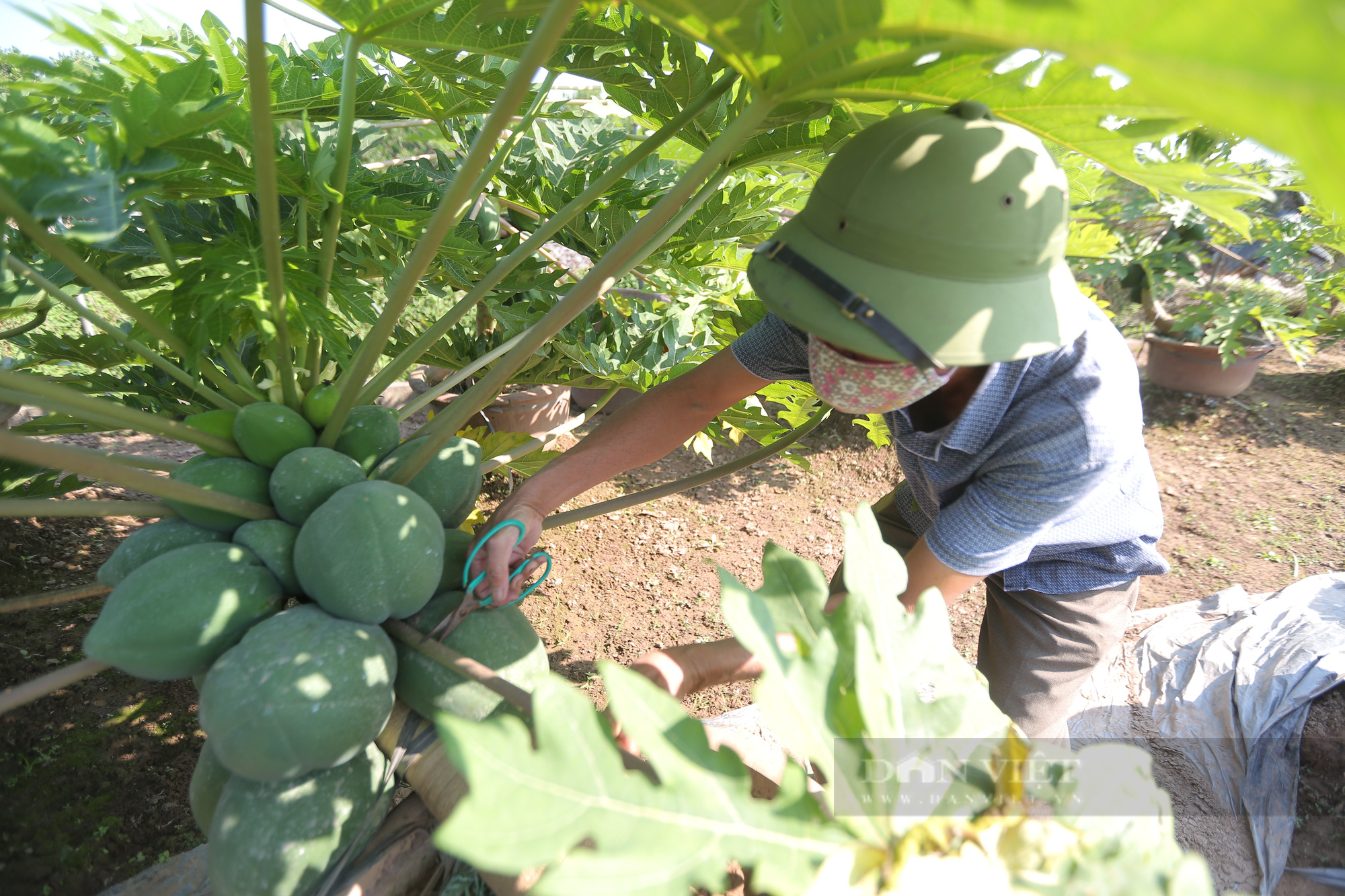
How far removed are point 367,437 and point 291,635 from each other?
15.7 inches

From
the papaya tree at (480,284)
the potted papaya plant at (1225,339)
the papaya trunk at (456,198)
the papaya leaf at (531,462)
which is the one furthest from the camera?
the potted papaya plant at (1225,339)

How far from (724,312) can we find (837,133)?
1622 mm

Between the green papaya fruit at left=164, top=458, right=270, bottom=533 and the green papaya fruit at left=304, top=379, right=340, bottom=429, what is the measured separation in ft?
0.42

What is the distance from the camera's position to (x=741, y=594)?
2.22 ft

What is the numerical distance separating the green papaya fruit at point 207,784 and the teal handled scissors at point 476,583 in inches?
14.1

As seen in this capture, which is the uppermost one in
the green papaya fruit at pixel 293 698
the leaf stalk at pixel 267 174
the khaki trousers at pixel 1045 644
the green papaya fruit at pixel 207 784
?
the leaf stalk at pixel 267 174

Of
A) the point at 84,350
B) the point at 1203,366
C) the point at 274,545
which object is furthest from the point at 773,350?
the point at 1203,366

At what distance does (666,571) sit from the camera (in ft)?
12.0

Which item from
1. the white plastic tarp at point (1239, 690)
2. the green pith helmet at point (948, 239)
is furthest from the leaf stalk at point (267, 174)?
the white plastic tarp at point (1239, 690)

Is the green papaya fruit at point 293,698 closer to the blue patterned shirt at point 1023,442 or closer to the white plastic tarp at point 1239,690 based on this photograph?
the blue patterned shirt at point 1023,442

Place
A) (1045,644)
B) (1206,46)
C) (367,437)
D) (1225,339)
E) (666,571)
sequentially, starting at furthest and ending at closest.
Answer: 1. (1225,339)
2. (666,571)
3. (1045,644)
4. (367,437)
5. (1206,46)

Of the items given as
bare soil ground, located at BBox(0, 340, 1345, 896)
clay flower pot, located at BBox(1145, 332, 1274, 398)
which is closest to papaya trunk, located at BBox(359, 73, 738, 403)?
bare soil ground, located at BBox(0, 340, 1345, 896)

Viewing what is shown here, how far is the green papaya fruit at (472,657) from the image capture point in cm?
105

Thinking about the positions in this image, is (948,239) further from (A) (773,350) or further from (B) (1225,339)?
(B) (1225,339)
